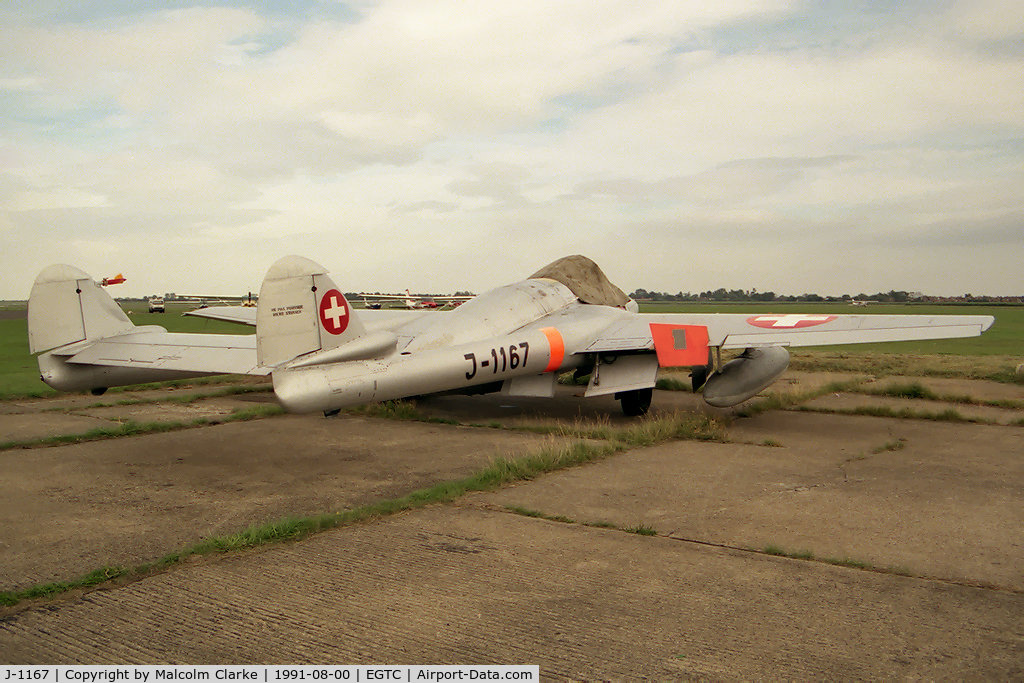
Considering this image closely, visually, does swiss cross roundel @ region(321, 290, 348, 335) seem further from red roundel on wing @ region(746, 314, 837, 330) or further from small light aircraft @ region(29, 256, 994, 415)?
red roundel on wing @ region(746, 314, 837, 330)

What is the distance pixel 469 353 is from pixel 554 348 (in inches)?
73.2

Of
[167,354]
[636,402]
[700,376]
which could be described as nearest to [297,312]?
[167,354]

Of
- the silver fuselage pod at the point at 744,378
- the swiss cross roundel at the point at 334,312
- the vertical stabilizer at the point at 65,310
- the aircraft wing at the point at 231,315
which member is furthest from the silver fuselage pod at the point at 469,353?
the aircraft wing at the point at 231,315

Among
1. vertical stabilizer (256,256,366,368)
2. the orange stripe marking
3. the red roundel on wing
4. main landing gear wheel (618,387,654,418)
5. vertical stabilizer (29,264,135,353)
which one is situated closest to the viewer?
vertical stabilizer (256,256,366,368)

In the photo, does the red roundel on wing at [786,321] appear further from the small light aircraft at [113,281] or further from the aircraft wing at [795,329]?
the small light aircraft at [113,281]

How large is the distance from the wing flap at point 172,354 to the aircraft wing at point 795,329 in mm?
5328

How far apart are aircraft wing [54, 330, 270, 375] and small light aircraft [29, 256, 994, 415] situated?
2 cm

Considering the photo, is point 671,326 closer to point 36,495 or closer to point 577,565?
point 577,565

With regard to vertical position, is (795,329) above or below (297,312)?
below

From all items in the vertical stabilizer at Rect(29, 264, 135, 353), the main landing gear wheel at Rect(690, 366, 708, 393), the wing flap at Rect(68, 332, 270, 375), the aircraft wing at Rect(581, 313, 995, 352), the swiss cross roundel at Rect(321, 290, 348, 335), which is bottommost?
the main landing gear wheel at Rect(690, 366, 708, 393)

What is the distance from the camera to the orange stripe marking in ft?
36.2

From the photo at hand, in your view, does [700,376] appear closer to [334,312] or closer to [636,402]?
[636,402]

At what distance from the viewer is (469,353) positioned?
9695 mm

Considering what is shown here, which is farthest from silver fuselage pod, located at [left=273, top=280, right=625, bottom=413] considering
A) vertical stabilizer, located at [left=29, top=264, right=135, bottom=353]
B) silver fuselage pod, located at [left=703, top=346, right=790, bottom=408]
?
vertical stabilizer, located at [left=29, top=264, right=135, bottom=353]
